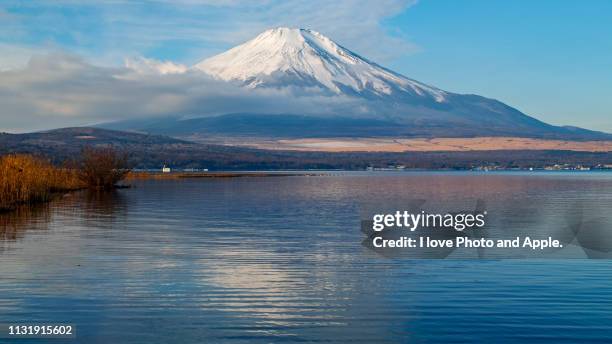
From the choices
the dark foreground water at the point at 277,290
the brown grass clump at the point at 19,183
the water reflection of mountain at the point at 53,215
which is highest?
the brown grass clump at the point at 19,183

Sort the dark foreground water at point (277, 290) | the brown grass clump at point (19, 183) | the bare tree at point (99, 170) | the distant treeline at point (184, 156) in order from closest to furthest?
the dark foreground water at point (277, 290)
the brown grass clump at point (19, 183)
the bare tree at point (99, 170)
the distant treeline at point (184, 156)

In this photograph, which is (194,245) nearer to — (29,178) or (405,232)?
(405,232)

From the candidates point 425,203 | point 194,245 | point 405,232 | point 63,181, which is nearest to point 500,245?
point 405,232

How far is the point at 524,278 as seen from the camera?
56.6 feet

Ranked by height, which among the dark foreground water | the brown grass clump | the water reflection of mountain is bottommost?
the dark foreground water

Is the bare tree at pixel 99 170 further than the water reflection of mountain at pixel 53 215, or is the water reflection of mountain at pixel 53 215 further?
the bare tree at pixel 99 170

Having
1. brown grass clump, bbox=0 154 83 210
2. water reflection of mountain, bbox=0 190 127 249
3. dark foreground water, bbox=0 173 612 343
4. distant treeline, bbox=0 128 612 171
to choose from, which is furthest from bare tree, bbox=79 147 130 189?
distant treeline, bbox=0 128 612 171

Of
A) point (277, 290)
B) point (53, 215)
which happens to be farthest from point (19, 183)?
point (277, 290)

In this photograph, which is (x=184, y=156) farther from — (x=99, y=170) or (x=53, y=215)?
(x=53, y=215)

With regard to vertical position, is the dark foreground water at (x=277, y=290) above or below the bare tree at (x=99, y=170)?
below

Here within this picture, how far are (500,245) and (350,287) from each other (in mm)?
8394

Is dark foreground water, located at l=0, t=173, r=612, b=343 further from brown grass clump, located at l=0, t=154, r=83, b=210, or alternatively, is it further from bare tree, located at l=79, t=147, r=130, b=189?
bare tree, located at l=79, t=147, r=130, b=189

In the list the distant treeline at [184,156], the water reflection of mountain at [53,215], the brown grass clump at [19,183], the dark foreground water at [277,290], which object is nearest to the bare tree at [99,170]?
the brown grass clump at [19,183]

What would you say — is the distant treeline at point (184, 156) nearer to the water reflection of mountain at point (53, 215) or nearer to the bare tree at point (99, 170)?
the bare tree at point (99, 170)
